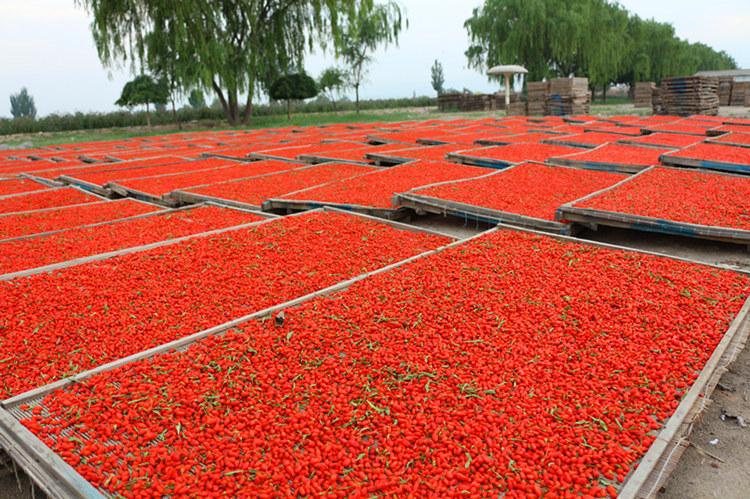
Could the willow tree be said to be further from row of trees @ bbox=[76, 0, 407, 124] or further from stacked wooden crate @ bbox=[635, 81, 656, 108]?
stacked wooden crate @ bbox=[635, 81, 656, 108]

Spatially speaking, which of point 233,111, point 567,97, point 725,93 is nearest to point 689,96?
point 567,97

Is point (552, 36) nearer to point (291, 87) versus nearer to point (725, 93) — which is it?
point (725, 93)

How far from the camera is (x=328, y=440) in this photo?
2215mm

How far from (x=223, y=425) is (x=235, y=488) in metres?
0.38

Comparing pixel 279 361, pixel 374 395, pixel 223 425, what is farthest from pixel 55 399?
pixel 374 395

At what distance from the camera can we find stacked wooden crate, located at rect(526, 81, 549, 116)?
810 inches

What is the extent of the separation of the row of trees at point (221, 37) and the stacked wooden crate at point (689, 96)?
35.7ft

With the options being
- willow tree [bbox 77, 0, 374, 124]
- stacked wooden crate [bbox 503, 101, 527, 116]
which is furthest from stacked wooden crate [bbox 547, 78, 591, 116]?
willow tree [bbox 77, 0, 374, 124]

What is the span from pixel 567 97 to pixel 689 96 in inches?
153

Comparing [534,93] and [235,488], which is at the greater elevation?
[534,93]

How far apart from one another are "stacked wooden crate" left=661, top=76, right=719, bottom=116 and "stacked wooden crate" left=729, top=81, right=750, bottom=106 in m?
8.91

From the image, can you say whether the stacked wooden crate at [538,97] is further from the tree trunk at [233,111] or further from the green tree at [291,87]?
the tree trunk at [233,111]

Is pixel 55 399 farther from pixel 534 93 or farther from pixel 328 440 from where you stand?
pixel 534 93

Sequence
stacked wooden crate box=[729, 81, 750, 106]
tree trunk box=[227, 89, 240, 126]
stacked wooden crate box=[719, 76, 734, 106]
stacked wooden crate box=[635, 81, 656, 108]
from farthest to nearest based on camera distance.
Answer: stacked wooden crate box=[635, 81, 656, 108] → stacked wooden crate box=[719, 76, 734, 106] → stacked wooden crate box=[729, 81, 750, 106] → tree trunk box=[227, 89, 240, 126]
